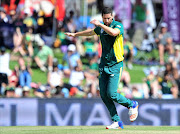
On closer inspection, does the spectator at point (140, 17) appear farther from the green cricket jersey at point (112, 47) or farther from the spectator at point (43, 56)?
the green cricket jersey at point (112, 47)

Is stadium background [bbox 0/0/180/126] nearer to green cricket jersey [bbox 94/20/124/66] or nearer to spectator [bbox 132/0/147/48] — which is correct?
green cricket jersey [bbox 94/20/124/66]

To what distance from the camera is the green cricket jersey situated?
8.13m

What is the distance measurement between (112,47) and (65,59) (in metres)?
8.27

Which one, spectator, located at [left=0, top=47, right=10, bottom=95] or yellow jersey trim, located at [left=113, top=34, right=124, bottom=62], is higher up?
yellow jersey trim, located at [left=113, top=34, right=124, bottom=62]

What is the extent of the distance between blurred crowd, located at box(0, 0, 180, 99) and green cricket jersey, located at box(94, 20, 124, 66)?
→ 6.01 metres

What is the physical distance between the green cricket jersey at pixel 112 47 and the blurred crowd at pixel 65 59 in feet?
19.7

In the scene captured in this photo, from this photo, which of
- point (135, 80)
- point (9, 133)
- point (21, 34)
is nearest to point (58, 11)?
point (21, 34)

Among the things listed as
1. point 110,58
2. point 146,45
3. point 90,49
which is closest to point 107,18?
point 110,58

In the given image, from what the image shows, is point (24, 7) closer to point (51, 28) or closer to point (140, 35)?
point (51, 28)

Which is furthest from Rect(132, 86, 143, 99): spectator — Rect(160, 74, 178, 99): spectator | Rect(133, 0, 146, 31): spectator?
Rect(133, 0, 146, 31): spectator

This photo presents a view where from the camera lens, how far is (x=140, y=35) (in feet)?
63.8

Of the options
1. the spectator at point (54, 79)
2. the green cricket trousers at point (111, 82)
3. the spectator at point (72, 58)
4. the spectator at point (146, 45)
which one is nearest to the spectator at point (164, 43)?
the spectator at point (146, 45)

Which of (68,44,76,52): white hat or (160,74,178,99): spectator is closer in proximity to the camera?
(160,74,178,99): spectator

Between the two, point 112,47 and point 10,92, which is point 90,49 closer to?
point 10,92
